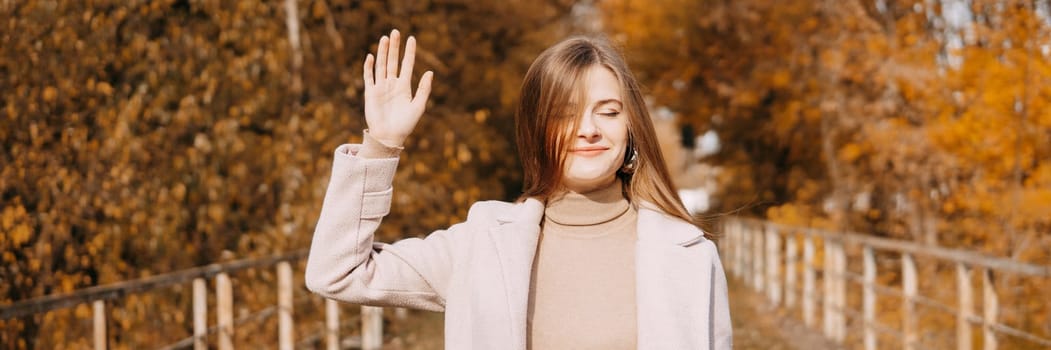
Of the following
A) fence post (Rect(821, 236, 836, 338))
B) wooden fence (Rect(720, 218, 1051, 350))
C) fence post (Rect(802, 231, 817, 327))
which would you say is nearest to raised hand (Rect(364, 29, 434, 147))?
wooden fence (Rect(720, 218, 1051, 350))

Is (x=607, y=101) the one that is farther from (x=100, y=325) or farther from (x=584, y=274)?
(x=100, y=325)

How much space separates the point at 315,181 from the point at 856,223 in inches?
322

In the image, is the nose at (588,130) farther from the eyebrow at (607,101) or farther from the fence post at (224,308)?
the fence post at (224,308)

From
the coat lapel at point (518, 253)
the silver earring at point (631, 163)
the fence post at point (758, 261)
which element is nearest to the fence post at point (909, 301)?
the silver earring at point (631, 163)

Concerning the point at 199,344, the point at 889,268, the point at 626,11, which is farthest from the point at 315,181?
the point at 626,11

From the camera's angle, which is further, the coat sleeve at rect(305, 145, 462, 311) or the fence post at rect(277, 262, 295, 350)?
the fence post at rect(277, 262, 295, 350)

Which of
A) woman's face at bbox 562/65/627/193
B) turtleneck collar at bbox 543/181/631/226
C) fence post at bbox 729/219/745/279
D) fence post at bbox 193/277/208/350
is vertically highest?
woman's face at bbox 562/65/627/193

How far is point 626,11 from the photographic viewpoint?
21.4 m

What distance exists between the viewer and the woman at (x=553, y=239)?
2.47 m

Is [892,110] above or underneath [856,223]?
above

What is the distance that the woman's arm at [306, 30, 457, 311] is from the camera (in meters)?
2.44

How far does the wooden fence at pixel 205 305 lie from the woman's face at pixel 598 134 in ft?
8.01

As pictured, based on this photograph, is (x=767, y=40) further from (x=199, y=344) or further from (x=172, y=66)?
(x=199, y=344)

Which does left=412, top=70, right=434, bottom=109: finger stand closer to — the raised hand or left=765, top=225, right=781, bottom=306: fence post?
the raised hand
